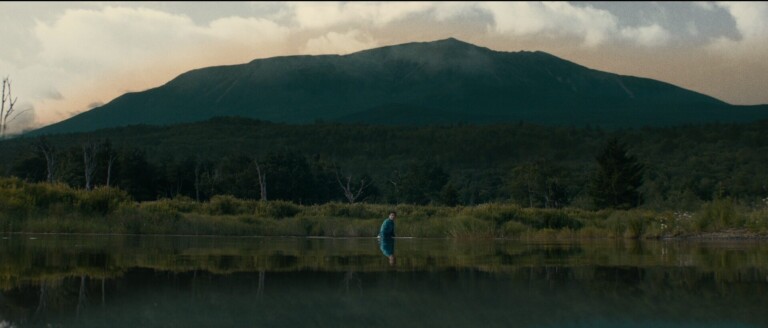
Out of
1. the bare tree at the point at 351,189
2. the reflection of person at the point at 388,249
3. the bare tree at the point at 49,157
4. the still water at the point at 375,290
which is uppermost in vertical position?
the bare tree at the point at 49,157

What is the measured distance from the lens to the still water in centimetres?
1159

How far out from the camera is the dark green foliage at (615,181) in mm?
59812

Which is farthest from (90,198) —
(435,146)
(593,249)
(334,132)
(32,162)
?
(334,132)

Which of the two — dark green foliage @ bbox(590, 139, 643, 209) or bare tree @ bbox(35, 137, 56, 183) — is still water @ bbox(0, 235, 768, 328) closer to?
dark green foliage @ bbox(590, 139, 643, 209)

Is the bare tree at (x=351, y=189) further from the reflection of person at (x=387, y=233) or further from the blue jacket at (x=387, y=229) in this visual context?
the blue jacket at (x=387, y=229)

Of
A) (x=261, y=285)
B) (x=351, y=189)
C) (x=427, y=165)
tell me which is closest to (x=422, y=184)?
(x=427, y=165)

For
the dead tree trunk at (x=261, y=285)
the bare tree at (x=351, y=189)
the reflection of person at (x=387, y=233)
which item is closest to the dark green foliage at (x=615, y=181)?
the bare tree at (x=351, y=189)

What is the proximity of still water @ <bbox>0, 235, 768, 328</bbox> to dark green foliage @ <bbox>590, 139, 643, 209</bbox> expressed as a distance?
A: 3694 cm

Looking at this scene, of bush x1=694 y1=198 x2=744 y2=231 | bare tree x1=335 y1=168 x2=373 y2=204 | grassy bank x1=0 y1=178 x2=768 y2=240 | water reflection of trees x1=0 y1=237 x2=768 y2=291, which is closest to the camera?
water reflection of trees x1=0 y1=237 x2=768 y2=291

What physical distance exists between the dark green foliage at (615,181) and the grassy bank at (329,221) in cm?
1661

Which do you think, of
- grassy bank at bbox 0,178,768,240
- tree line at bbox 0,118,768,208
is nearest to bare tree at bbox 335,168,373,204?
tree line at bbox 0,118,768,208

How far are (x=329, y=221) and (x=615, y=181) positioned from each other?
1003 inches

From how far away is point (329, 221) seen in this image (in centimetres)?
4091

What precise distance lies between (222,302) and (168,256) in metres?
9.47
